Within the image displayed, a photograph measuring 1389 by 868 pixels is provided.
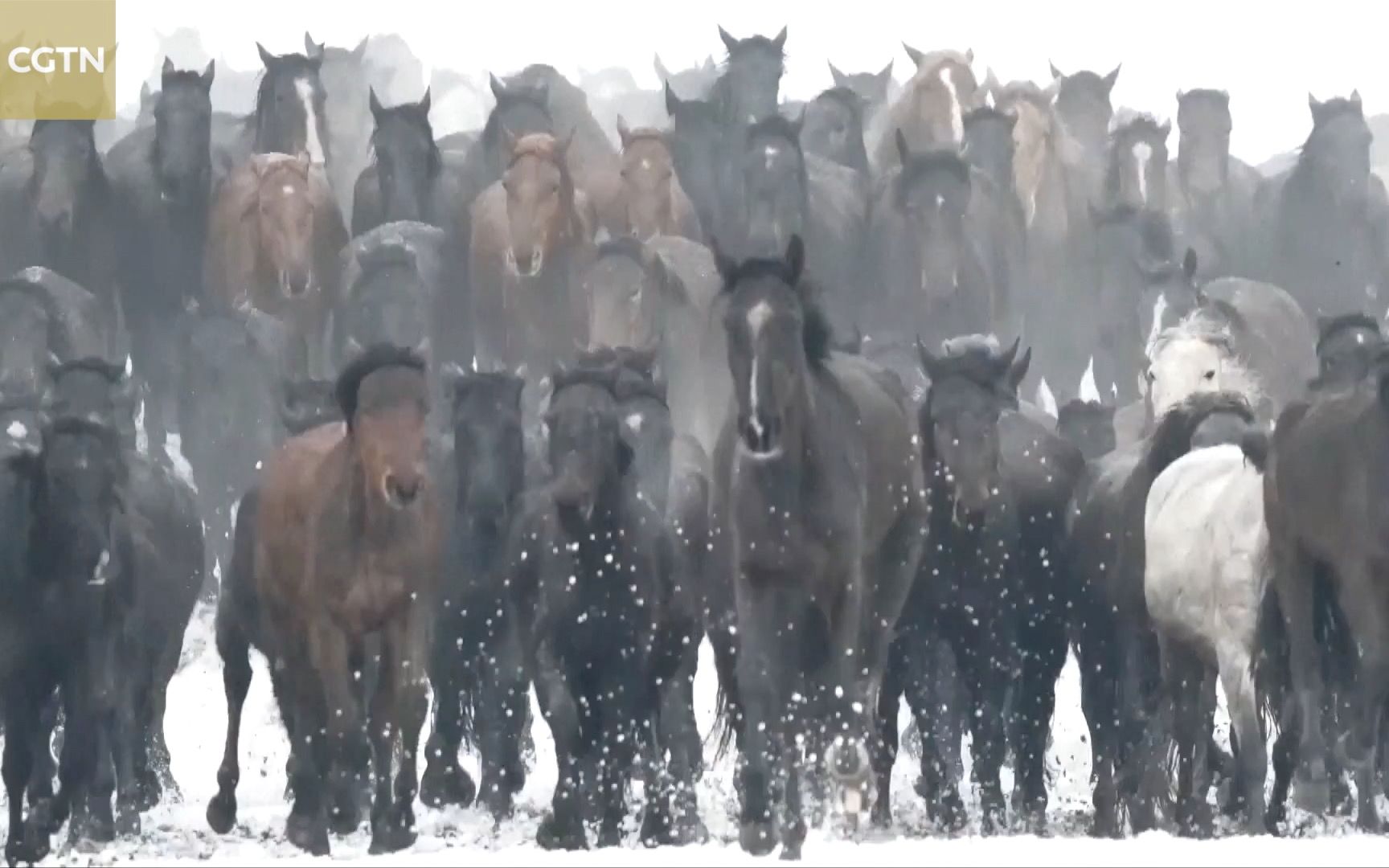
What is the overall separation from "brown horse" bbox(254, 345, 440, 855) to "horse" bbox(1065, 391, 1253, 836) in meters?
A: 3.36

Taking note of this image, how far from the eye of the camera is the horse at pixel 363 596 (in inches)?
466

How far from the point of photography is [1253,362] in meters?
20.6

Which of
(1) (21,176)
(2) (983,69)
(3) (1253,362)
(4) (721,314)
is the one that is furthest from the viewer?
(2) (983,69)

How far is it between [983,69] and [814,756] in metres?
20.8

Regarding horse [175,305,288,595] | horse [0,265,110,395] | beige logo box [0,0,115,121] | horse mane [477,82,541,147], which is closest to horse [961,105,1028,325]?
horse mane [477,82,541,147]

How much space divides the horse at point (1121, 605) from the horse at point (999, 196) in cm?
815

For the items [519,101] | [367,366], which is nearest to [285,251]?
[519,101]

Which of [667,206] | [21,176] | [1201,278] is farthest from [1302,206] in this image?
[21,176]

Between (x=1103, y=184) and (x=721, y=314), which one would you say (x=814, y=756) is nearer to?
(x=721, y=314)

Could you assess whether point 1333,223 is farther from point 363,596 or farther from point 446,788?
point 363,596

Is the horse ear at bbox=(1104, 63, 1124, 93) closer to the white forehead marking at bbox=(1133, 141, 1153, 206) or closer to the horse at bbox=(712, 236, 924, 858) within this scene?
the white forehead marking at bbox=(1133, 141, 1153, 206)

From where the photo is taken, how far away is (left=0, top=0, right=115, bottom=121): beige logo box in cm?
2480

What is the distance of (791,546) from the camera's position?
1135cm

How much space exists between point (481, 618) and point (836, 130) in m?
11.9
